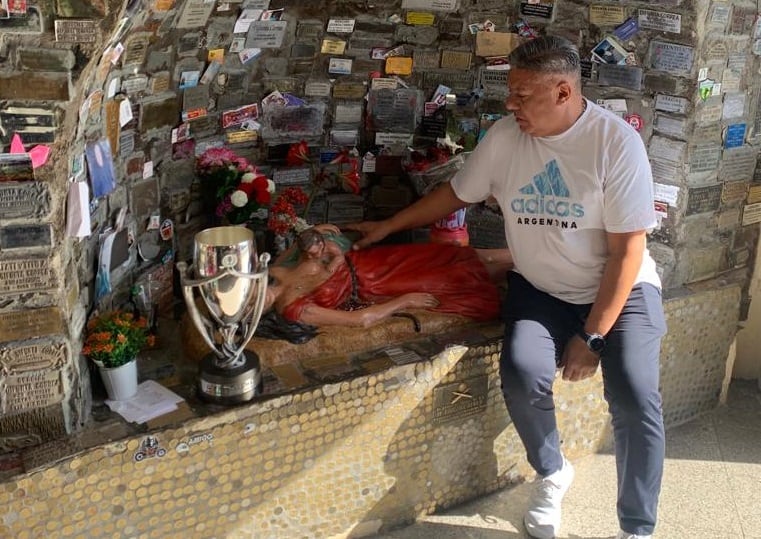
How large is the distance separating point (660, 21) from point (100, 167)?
1.95 metres

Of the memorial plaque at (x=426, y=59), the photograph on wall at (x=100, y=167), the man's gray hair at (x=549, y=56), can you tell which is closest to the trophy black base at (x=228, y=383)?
the photograph on wall at (x=100, y=167)

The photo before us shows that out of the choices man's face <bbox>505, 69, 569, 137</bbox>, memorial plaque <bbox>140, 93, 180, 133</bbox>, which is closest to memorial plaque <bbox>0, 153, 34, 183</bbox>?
memorial plaque <bbox>140, 93, 180, 133</bbox>

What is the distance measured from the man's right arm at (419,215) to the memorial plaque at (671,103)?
33.0 inches

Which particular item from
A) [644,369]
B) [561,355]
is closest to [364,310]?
[561,355]

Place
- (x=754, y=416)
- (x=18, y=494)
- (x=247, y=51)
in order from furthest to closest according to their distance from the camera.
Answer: (x=754, y=416) < (x=247, y=51) < (x=18, y=494)

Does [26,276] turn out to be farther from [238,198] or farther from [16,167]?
[238,198]

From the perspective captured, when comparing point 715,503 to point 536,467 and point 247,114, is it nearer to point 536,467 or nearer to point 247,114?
point 536,467

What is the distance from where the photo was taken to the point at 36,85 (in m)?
1.93

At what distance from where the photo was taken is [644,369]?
8.26ft

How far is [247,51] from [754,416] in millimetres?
2402

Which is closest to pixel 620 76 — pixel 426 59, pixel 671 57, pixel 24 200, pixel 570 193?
pixel 671 57

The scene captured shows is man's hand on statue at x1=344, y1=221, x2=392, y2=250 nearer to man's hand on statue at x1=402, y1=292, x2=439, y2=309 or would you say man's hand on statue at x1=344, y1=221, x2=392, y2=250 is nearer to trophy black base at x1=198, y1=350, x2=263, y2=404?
man's hand on statue at x1=402, y1=292, x2=439, y2=309

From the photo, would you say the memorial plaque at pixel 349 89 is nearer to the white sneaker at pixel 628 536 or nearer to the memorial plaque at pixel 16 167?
the memorial plaque at pixel 16 167

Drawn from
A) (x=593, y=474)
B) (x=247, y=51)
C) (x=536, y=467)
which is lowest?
(x=593, y=474)
